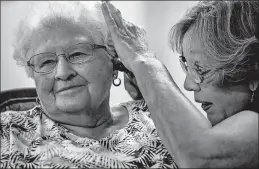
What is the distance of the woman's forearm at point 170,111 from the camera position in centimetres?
110

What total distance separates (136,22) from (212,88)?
2.24 m

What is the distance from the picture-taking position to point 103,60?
1654 millimetres

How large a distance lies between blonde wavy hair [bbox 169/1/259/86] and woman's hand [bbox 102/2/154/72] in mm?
273

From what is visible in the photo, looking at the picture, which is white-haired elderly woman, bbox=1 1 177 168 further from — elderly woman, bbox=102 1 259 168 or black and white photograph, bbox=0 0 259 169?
elderly woman, bbox=102 1 259 168

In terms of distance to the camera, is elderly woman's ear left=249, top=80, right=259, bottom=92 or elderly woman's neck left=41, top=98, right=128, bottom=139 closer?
elderly woman's ear left=249, top=80, right=259, bottom=92

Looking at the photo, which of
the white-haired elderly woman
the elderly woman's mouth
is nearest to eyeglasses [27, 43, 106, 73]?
the white-haired elderly woman

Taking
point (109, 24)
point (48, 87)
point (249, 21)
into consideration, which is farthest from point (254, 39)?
point (48, 87)

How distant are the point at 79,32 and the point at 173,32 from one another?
454 mm

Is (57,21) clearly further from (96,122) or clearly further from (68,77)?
(96,122)

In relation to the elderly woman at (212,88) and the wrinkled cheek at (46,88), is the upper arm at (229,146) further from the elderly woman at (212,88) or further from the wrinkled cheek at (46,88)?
the wrinkled cheek at (46,88)

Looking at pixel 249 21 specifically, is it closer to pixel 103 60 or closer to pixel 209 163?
pixel 209 163

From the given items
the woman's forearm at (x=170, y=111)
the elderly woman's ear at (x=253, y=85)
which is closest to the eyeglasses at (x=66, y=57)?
the woman's forearm at (x=170, y=111)

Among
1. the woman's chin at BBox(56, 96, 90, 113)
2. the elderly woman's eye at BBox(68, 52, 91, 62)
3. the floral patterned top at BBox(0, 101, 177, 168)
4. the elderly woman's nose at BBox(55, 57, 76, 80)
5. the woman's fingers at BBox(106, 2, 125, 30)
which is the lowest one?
the floral patterned top at BBox(0, 101, 177, 168)

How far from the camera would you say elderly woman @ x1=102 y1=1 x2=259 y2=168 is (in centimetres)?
108
